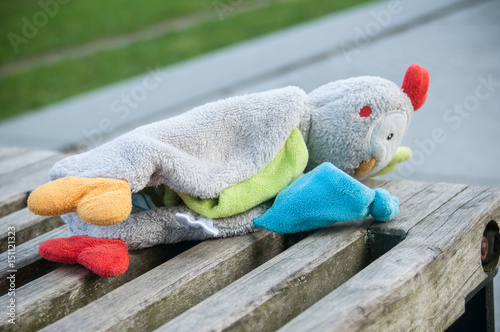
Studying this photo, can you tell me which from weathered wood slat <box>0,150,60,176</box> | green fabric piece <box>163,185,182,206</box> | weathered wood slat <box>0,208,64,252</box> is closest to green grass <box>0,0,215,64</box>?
weathered wood slat <box>0,150,60,176</box>

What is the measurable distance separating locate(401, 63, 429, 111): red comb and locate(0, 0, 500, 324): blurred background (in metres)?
0.25

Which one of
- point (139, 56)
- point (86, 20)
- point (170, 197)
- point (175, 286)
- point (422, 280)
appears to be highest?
point (86, 20)

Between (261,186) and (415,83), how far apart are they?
0.51 m

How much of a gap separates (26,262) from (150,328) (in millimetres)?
498

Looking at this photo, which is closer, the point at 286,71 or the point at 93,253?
the point at 93,253

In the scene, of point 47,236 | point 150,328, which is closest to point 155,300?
point 150,328

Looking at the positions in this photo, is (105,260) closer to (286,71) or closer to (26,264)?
(26,264)

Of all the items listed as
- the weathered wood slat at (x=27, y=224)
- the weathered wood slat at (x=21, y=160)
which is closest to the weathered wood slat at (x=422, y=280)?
the weathered wood slat at (x=27, y=224)

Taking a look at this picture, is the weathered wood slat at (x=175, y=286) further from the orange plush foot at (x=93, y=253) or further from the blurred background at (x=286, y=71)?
the blurred background at (x=286, y=71)

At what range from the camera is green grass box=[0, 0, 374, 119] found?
19.7ft

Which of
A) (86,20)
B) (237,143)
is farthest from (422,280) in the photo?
(86,20)

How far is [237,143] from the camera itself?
1.50 meters

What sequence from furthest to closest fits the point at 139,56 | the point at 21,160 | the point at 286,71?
the point at 139,56, the point at 286,71, the point at 21,160

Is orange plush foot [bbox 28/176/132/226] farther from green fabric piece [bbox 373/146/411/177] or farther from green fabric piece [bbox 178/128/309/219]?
green fabric piece [bbox 373/146/411/177]
